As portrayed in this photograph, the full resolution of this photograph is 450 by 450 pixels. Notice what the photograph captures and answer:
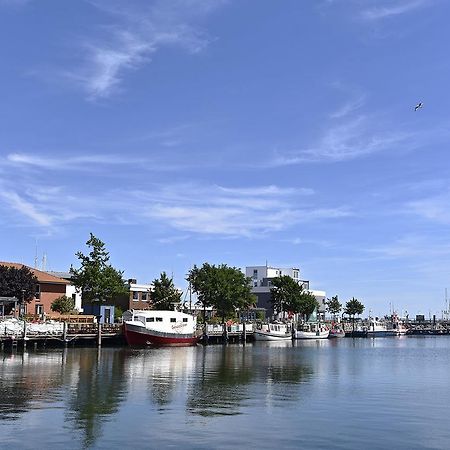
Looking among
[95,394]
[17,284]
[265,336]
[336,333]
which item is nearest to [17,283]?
[17,284]

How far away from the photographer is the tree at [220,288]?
402 ft

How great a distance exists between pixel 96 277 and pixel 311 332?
265 feet

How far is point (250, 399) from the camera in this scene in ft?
126

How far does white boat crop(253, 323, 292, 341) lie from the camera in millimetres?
129875

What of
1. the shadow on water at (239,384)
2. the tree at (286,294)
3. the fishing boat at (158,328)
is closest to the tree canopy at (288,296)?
the tree at (286,294)

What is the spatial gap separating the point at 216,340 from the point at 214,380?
6832 cm

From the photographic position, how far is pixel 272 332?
443 ft

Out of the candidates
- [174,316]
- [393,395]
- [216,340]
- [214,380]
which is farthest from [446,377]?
[216,340]

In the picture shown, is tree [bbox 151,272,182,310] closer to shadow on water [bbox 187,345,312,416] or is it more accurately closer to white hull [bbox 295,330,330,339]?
white hull [bbox 295,330,330,339]

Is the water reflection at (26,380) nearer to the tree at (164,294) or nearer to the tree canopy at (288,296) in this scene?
the tree at (164,294)

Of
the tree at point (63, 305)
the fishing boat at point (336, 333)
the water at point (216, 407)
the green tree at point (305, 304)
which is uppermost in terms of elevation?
the green tree at point (305, 304)

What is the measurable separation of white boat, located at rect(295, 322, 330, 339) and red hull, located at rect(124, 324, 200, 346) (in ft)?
186

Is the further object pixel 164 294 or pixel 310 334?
pixel 310 334

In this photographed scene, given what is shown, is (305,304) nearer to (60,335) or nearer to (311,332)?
(311,332)
